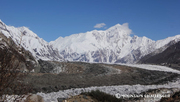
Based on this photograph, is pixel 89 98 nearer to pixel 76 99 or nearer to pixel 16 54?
pixel 76 99

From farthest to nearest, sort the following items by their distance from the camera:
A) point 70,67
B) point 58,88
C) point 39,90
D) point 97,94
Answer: point 70,67
point 58,88
point 39,90
point 97,94

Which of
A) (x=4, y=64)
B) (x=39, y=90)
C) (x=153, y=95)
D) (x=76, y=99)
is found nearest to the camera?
(x=4, y=64)

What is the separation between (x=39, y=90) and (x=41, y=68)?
18976 mm

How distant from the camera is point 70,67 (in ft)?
134

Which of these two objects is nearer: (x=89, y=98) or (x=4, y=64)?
(x=4, y=64)

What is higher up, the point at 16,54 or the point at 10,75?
A: the point at 16,54

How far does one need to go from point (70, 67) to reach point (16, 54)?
34.5 m

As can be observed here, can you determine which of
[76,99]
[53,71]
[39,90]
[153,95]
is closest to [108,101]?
[76,99]

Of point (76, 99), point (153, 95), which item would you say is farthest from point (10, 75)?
point (153, 95)

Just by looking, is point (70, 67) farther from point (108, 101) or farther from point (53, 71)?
point (108, 101)

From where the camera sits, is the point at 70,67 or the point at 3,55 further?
the point at 70,67

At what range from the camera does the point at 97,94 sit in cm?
1230

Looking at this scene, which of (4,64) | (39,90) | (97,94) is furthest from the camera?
(39,90)

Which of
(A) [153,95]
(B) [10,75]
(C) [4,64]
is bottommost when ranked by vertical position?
(A) [153,95]
